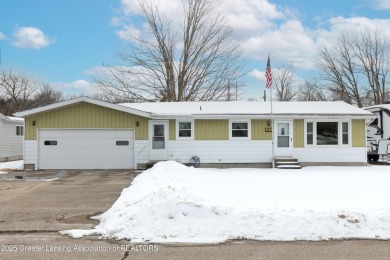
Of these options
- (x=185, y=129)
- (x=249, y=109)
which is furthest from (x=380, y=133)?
(x=185, y=129)

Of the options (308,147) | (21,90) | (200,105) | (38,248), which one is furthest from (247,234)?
(21,90)

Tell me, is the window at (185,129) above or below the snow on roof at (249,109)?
below

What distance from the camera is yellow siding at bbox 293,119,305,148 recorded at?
18438 mm

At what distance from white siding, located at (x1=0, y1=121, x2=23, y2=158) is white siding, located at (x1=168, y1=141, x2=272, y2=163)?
12.1m

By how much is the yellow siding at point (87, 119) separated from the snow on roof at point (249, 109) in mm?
1142

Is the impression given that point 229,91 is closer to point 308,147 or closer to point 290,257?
point 308,147

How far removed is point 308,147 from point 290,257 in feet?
45.0

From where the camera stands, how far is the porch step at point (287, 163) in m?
17.3

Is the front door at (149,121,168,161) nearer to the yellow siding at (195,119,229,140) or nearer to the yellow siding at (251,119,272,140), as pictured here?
the yellow siding at (195,119,229,140)

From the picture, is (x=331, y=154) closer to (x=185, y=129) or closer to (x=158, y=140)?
(x=185, y=129)

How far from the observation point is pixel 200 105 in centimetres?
2073

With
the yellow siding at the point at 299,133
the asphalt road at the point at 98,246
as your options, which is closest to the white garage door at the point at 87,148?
the yellow siding at the point at 299,133

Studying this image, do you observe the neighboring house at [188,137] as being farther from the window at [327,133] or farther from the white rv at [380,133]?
the white rv at [380,133]

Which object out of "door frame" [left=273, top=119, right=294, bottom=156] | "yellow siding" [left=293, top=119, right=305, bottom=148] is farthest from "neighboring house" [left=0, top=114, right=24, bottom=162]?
"yellow siding" [left=293, top=119, right=305, bottom=148]
